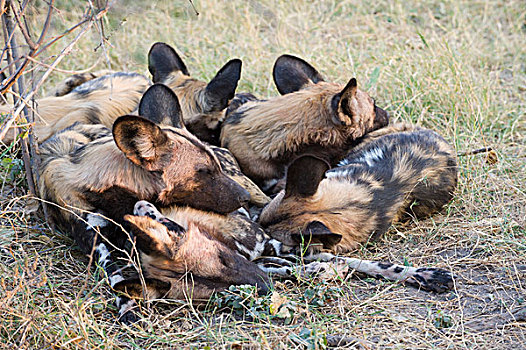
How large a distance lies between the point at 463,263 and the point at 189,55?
3690 millimetres

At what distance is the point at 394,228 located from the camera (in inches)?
142

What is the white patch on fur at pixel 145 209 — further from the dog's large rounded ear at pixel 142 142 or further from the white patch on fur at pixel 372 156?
the white patch on fur at pixel 372 156

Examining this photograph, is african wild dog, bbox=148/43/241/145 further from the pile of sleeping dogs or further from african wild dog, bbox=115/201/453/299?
african wild dog, bbox=115/201/453/299

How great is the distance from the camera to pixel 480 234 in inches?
136

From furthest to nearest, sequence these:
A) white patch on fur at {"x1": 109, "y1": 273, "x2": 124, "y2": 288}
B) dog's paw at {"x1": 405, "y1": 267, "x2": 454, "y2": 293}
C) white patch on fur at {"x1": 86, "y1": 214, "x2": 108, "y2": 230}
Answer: white patch on fur at {"x1": 86, "y1": 214, "x2": 108, "y2": 230}, dog's paw at {"x1": 405, "y1": 267, "x2": 454, "y2": 293}, white patch on fur at {"x1": 109, "y1": 273, "x2": 124, "y2": 288}

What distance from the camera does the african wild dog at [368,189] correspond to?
10.9 feet

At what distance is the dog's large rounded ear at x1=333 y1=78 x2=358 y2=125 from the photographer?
382 centimetres

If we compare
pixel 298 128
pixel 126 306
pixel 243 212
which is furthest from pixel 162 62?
pixel 126 306

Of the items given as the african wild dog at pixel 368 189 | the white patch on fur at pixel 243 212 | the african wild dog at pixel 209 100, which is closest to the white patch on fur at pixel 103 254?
the white patch on fur at pixel 243 212

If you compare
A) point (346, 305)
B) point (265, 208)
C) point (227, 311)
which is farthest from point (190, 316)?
point (265, 208)

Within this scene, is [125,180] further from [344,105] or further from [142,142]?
[344,105]

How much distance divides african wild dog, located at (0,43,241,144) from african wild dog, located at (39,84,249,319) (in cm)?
76

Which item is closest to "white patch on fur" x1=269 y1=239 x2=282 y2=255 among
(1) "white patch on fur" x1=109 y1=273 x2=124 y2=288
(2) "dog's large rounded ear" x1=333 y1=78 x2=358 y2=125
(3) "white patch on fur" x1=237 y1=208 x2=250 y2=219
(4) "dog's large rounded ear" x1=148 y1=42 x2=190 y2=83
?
(3) "white patch on fur" x1=237 y1=208 x2=250 y2=219

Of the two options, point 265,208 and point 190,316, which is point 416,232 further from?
point 190,316
